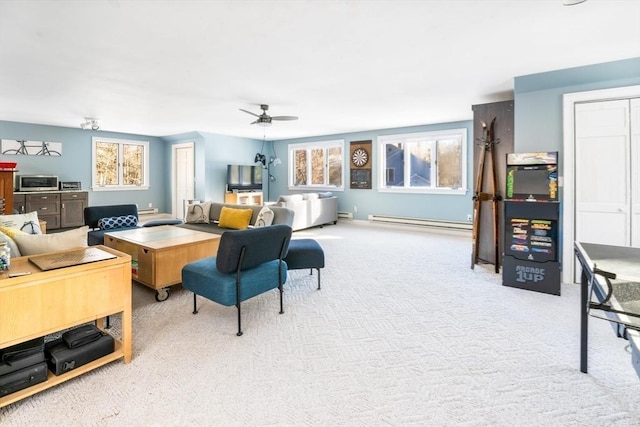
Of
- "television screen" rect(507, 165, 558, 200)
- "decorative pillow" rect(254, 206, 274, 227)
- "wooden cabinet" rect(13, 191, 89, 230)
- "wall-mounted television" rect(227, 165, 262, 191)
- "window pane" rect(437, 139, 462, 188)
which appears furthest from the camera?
"wall-mounted television" rect(227, 165, 262, 191)

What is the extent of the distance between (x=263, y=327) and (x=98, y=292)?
117 centimetres

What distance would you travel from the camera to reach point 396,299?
3.26m

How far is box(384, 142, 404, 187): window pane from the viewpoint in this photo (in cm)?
781

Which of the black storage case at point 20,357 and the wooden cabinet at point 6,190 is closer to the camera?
the black storage case at point 20,357

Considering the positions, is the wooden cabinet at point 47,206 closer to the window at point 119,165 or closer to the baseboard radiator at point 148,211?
the window at point 119,165

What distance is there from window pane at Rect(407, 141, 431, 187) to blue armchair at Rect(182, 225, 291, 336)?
5426mm

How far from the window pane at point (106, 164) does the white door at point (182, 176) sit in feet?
4.63

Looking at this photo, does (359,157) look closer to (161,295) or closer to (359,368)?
(161,295)

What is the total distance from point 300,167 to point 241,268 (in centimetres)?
735

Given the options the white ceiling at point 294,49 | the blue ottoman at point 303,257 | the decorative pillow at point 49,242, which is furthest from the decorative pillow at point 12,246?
the blue ottoman at point 303,257

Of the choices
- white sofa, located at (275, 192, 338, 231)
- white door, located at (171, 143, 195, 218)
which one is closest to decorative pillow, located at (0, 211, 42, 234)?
white sofa, located at (275, 192, 338, 231)

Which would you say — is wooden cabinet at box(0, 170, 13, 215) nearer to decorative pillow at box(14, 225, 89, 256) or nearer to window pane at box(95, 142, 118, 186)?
decorative pillow at box(14, 225, 89, 256)

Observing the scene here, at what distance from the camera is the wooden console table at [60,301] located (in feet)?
5.50

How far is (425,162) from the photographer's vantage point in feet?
24.4
